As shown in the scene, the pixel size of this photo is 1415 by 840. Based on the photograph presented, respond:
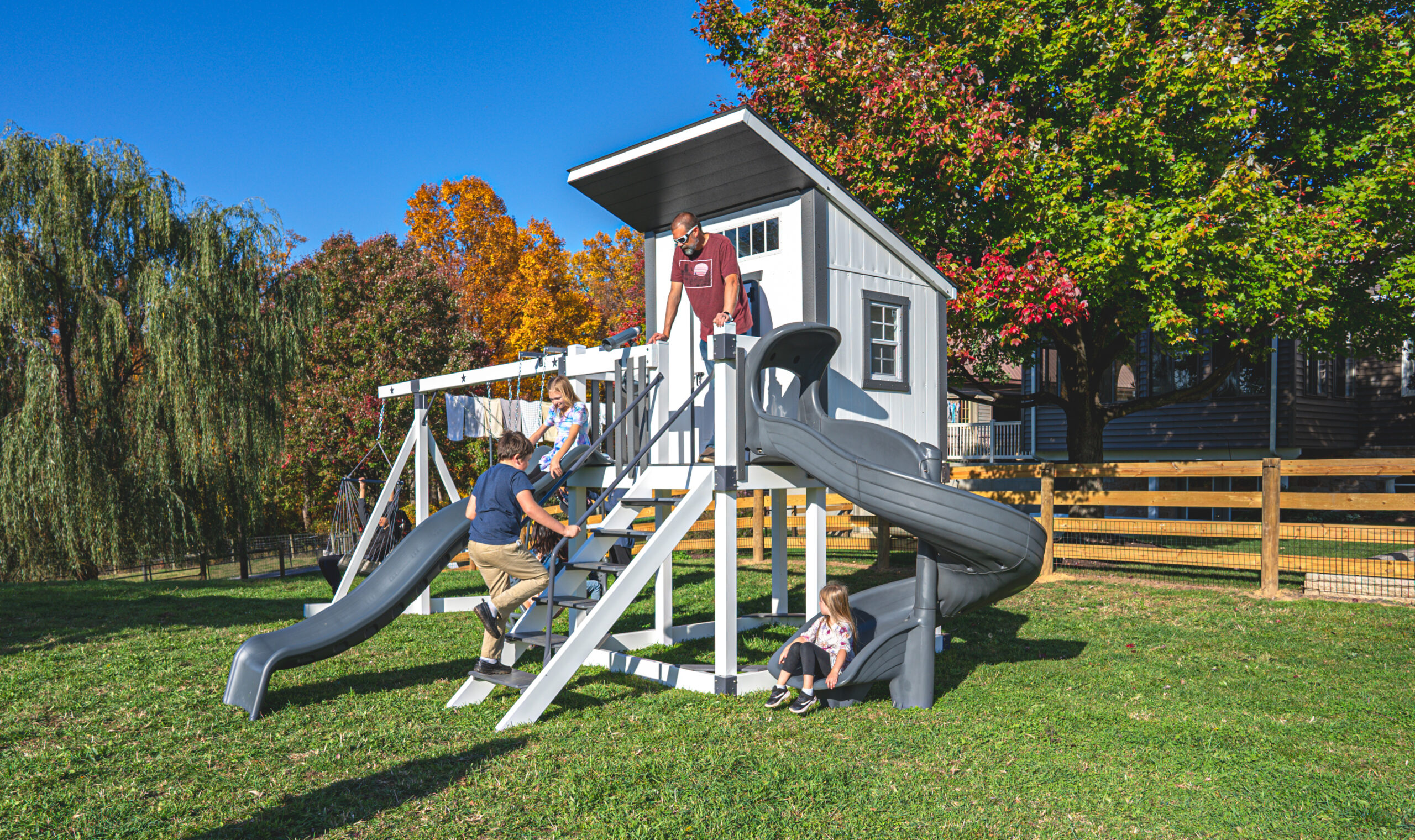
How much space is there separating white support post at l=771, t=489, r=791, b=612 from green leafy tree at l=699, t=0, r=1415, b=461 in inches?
208

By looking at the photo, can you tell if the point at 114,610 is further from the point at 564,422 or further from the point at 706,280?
the point at 706,280

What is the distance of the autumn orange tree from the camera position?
95.6 ft

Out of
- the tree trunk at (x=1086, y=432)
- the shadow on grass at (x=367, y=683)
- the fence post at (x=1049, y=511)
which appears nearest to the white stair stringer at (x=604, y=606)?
the shadow on grass at (x=367, y=683)

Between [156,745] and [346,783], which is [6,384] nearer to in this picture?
[156,745]

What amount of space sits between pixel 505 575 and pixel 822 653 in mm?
2414

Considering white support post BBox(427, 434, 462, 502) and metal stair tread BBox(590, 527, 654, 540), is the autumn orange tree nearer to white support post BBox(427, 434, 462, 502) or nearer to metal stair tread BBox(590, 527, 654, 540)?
white support post BBox(427, 434, 462, 502)

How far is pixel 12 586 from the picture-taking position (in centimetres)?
1245

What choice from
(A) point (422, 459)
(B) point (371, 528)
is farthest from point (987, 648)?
(B) point (371, 528)

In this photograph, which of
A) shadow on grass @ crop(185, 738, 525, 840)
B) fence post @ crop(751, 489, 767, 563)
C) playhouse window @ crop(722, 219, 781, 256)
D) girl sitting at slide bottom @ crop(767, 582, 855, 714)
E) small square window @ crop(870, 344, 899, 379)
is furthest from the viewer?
fence post @ crop(751, 489, 767, 563)

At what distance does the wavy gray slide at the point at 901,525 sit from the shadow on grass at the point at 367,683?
2.83m

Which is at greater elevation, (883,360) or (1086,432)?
(883,360)

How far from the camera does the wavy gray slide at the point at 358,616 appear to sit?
6008 millimetres

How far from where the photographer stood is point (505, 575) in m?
6.46

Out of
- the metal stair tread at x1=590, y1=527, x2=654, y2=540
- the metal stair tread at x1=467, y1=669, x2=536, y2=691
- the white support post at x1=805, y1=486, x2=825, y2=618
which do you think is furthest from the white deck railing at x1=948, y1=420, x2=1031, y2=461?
the metal stair tread at x1=467, y1=669, x2=536, y2=691
